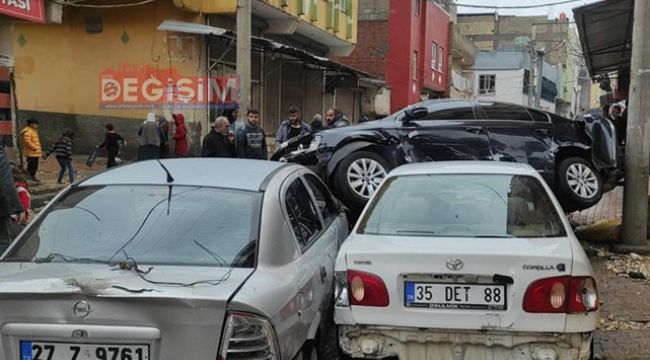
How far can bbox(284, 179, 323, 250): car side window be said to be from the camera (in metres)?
3.95

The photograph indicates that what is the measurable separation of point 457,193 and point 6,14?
927 centimetres

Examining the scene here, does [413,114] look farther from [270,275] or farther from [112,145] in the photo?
[112,145]

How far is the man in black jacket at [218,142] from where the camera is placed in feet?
30.2

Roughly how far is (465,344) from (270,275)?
121 centimetres

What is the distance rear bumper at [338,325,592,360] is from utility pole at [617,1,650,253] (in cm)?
516

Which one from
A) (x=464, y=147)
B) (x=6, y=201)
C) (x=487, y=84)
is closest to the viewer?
(x=6, y=201)

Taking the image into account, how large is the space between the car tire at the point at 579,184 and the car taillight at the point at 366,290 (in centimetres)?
572

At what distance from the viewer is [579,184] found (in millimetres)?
8680

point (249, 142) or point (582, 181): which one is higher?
point (249, 142)

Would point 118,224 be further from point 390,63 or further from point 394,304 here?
point 390,63

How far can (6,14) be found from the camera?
10797 mm

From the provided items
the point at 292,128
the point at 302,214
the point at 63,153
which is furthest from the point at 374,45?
the point at 302,214

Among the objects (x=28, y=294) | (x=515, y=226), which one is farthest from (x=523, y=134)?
(x=28, y=294)

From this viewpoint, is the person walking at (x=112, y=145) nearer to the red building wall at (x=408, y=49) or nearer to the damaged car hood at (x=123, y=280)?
the damaged car hood at (x=123, y=280)
